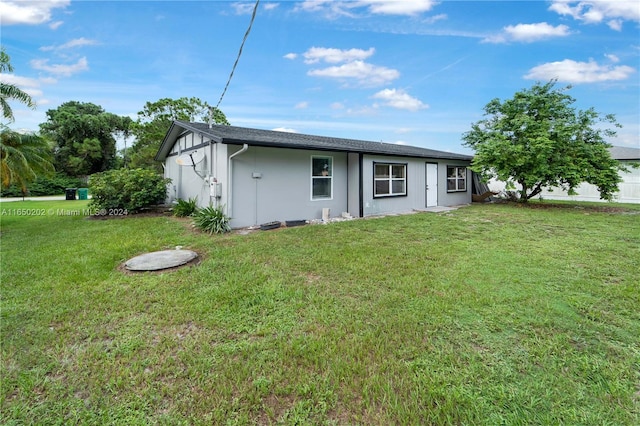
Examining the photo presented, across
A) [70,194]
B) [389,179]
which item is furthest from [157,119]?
[389,179]

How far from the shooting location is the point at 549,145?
1045 cm

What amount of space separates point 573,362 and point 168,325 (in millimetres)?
3470

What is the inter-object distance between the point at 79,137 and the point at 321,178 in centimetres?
3091

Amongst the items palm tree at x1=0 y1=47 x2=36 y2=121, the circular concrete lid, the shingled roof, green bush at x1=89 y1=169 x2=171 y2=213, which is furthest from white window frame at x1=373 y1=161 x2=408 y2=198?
palm tree at x1=0 y1=47 x2=36 y2=121

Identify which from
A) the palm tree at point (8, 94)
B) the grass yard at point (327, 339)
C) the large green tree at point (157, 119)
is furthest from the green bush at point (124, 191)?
the large green tree at point (157, 119)

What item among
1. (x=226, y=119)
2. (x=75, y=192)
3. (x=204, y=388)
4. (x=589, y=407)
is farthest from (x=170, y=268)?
(x=226, y=119)

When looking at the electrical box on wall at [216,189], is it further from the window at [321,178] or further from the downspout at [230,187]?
the window at [321,178]

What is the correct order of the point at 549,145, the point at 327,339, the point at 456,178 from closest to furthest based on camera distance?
the point at 327,339, the point at 549,145, the point at 456,178

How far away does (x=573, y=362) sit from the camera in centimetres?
217

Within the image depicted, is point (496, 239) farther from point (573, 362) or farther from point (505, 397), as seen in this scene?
point (505, 397)

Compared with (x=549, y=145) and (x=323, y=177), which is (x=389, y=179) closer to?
(x=323, y=177)

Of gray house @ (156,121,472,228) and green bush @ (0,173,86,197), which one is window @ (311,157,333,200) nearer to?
gray house @ (156,121,472,228)

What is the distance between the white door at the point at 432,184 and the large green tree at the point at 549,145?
67.7 inches

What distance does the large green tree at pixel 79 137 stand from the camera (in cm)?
2686
